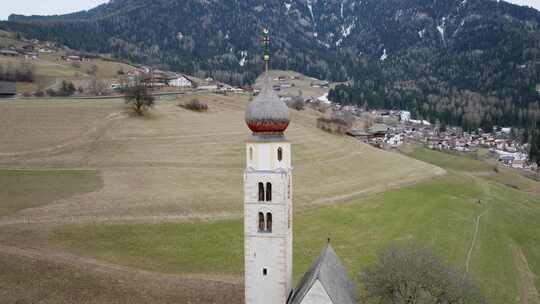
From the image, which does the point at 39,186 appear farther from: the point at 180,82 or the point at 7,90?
the point at 180,82

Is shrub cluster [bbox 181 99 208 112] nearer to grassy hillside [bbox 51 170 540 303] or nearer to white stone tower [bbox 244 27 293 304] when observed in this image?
→ grassy hillside [bbox 51 170 540 303]

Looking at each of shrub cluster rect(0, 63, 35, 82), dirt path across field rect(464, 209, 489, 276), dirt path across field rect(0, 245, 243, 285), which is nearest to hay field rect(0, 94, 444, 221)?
dirt path across field rect(0, 245, 243, 285)

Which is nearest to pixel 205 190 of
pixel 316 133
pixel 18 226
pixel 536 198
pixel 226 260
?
pixel 226 260

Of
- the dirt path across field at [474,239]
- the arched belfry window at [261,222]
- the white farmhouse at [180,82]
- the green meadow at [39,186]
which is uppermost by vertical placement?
the white farmhouse at [180,82]

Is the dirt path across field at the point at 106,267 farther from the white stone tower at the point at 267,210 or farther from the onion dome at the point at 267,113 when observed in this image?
the onion dome at the point at 267,113

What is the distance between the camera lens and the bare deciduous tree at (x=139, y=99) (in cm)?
7788

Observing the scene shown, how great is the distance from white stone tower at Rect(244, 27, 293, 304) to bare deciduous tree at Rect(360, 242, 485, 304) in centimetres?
540

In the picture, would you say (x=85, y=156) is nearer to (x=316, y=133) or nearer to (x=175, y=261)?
(x=175, y=261)

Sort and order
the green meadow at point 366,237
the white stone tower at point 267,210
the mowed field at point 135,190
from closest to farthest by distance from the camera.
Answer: the white stone tower at point 267,210
the mowed field at point 135,190
the green meadow at point 366,237

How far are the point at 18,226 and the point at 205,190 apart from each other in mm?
19030

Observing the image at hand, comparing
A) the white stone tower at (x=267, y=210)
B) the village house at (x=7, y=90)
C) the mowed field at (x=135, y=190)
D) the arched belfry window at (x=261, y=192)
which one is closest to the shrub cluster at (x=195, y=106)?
the mowed field at (x=135, y=190)

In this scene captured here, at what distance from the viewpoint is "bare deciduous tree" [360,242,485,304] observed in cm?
2559

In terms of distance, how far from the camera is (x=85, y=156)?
6116cm

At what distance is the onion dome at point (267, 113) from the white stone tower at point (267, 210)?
0.15ft
